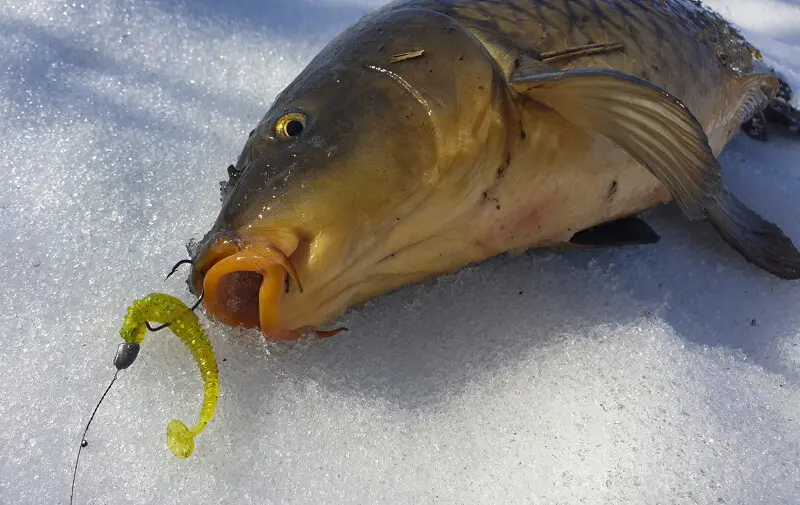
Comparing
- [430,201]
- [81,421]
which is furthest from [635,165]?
[81,421]

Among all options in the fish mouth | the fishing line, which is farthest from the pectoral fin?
the fishing line

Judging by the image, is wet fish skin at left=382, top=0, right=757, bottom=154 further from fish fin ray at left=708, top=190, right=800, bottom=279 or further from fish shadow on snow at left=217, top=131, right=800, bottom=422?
fish shadow on snow at left=217, top=131, right=800, bottom=422

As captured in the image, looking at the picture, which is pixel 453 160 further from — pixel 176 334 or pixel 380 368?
pixel 176 334

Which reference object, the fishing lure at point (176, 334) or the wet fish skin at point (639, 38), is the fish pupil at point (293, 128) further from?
the wet fish skin at point (639, 38)

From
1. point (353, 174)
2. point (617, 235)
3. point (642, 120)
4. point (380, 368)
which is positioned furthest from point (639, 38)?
point (380, 368)

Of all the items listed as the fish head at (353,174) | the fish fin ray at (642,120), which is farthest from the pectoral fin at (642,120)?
the fish head at (353,174)
